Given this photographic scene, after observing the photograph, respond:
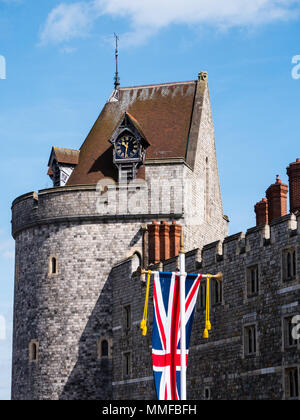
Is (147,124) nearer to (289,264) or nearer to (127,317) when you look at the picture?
(127,317)

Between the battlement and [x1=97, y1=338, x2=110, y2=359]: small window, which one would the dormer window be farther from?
the battlement

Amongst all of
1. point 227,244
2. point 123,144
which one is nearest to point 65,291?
point 123,144

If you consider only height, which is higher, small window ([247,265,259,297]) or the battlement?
the battlement

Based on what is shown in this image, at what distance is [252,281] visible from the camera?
39719 mm

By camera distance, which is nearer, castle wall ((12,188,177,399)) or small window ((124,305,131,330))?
small window ((124,305,131,330))

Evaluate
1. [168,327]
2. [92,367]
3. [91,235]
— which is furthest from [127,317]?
[168,327]

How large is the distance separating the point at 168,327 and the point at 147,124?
2498 centimetres

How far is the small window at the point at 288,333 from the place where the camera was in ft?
120

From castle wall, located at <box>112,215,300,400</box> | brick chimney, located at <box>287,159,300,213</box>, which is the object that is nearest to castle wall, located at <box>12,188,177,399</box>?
castle wall, located at <box>112,215,300,400</box>

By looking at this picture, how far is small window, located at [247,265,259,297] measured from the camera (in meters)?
39.3

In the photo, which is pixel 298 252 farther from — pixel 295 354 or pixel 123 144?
pixel 123 144

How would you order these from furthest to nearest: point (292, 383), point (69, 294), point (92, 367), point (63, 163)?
point (63, 163) < point (69, 294) < point (92, 367) < point (292, 383)

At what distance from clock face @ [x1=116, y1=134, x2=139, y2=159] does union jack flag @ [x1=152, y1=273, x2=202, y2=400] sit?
70.6 ft

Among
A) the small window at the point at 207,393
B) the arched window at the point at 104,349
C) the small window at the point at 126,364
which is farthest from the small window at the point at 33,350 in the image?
the small window at the point at 207,393
